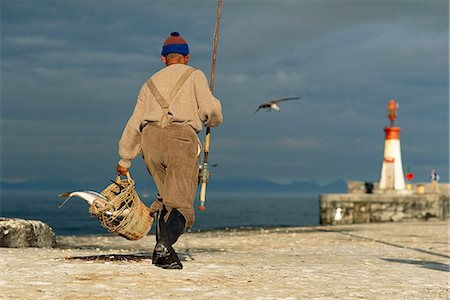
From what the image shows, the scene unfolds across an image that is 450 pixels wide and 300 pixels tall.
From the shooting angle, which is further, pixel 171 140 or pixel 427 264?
A: pixel 427 264

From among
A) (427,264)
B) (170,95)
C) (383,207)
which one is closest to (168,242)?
(170,95)

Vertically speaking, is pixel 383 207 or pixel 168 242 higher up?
pixel 383 207

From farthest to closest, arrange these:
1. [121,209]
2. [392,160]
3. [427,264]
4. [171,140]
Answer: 1. [392,160]
2. [427,264]
3. [121,209]
4. [171,140]

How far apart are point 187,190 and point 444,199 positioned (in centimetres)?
3197

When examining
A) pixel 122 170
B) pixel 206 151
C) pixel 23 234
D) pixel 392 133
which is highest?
pixel 392 133

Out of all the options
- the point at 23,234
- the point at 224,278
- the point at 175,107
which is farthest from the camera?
the point at 23,234

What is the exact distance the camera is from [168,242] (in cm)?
653

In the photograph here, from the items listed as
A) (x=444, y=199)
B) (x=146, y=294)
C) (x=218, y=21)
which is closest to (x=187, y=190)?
(x=146, y=294)

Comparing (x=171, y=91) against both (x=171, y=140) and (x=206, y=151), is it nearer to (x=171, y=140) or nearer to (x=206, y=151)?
(x=171, y=140)

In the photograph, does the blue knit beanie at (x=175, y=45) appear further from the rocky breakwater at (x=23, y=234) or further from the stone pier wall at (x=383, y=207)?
the stone pier wall at (x=383, y=207)

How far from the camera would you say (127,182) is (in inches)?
278

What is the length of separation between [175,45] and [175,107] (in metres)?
0.81

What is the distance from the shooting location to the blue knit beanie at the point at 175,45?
7.14 metres

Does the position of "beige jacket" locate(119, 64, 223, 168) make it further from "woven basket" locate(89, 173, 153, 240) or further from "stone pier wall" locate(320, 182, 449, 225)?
"stone pier wall" locate(320, 182, 449, 225)
